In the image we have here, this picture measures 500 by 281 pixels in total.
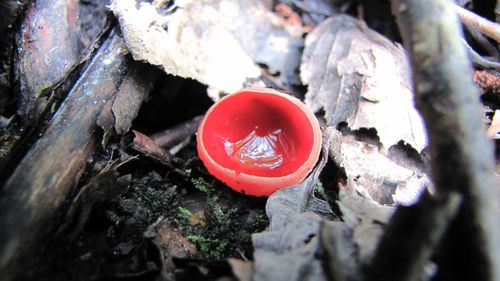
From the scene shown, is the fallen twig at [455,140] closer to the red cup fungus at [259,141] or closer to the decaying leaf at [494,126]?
the red cup fungus at [259,141]

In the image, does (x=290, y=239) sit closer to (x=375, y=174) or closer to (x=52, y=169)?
(x=375, y=174)

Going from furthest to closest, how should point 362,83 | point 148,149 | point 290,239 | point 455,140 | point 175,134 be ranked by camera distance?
point 175,134
point 362,83
point 148,149
point 290,239
point 455,140

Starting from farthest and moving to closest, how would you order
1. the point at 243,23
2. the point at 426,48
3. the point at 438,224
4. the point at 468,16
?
the point at 243,23 < the point at 468,16 < the point at 426,48 < the point at 438,224

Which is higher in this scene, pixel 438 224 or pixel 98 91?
pixel 438 224

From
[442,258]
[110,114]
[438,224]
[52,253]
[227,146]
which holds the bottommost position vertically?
[227,146]

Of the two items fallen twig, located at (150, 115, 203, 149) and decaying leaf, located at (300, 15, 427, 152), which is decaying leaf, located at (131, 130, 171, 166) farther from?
decaying leaf, located at (300, 15, 427, 152)

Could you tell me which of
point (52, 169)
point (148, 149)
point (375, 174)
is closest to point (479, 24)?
point (375, 174)

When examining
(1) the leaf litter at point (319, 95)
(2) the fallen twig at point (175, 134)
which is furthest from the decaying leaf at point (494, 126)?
(2) the fallen twig at point (175, 134)

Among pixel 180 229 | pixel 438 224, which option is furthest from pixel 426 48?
pixel 180 229

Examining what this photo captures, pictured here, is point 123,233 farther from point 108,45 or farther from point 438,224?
point 438,224
